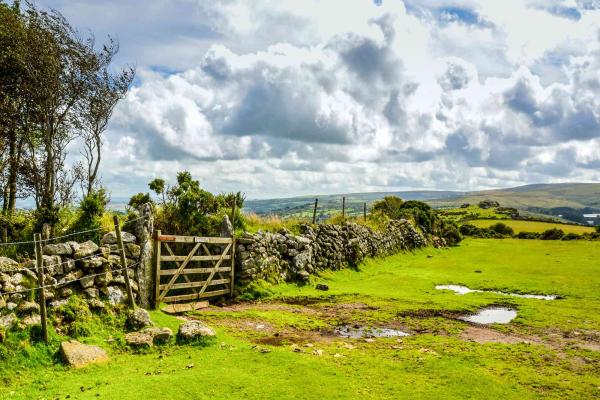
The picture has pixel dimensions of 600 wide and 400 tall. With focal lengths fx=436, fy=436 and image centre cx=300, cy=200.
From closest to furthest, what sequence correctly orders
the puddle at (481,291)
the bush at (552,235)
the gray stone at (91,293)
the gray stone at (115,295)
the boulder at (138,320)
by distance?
the boulder at (138,320) → the gray stone at (91,293) → the gray stone at (115,295) → the puddle at (481,291) → the bush at (552,235)

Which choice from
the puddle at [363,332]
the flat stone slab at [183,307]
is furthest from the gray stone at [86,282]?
the puddle at [363,332]

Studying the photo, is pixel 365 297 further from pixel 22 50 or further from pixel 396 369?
pixel 22 50

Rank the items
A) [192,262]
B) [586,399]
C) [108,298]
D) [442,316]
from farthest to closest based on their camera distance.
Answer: [192,262] → [442,316] → [108,298] → [586,399]

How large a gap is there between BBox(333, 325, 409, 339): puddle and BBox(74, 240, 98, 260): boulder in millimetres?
9557

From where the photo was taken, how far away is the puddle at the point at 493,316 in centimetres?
1902

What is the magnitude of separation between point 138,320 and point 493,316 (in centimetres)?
1543

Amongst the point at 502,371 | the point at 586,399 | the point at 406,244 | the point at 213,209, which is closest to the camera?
the point at 586,399

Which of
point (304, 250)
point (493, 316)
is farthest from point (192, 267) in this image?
point (493, 316)

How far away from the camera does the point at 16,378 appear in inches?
436

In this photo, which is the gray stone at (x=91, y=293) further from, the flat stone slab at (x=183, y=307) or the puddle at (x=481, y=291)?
the puddle at (x=481, y=291)

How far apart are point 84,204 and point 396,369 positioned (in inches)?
542

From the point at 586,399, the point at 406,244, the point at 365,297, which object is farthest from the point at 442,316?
the point at 406,244

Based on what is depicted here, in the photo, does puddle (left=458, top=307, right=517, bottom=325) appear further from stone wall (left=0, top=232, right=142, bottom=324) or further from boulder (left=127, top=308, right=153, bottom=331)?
stone wall (left=0, top=232, right=142, bottom=324)

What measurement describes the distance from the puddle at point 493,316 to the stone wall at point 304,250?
409 inches
